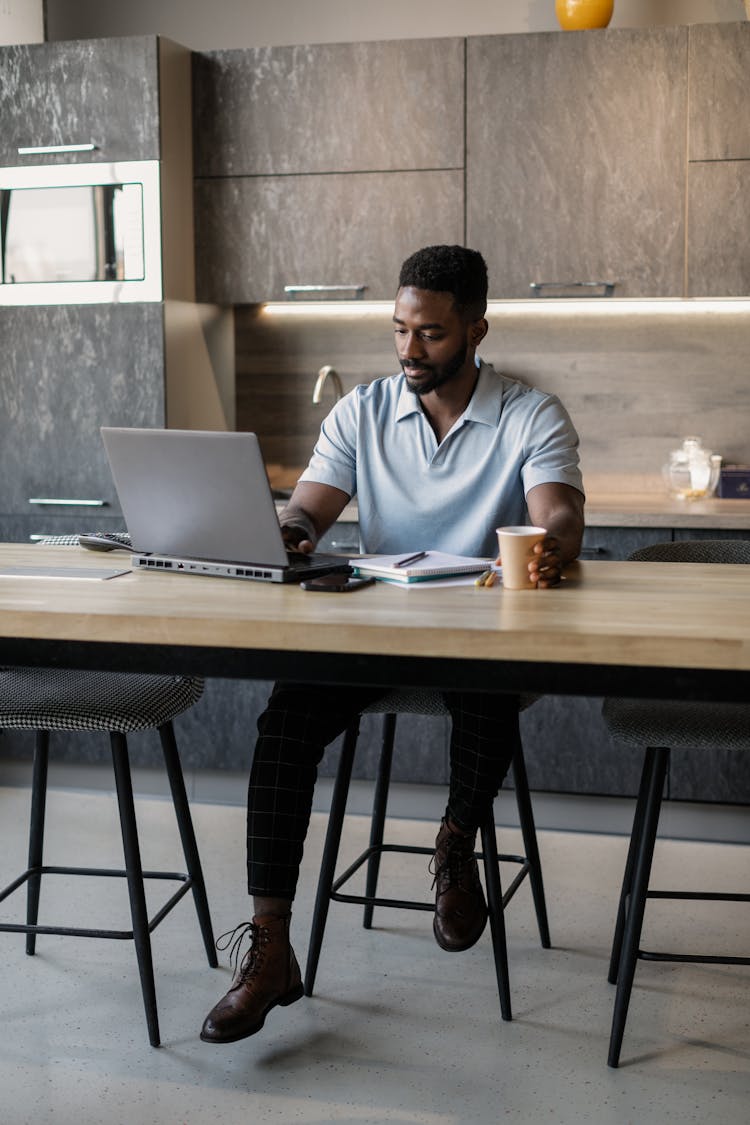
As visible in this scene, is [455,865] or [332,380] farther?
[332,380]

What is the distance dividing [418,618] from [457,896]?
0.76 meters

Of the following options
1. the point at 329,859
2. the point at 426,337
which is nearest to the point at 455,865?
the point at 329,859

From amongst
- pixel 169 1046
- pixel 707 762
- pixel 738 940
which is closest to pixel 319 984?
pixel 169 1046

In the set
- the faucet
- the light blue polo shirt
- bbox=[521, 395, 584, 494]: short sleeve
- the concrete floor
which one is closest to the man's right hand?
the light blue polo shirt

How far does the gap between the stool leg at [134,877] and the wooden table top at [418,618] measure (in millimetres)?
346

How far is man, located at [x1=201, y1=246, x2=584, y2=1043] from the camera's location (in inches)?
84.6

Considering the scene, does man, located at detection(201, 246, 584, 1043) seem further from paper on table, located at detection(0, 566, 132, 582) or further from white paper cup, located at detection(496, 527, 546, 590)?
paper on table, located at detection(0, 566, 132, 582)

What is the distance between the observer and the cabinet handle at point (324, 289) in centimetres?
377

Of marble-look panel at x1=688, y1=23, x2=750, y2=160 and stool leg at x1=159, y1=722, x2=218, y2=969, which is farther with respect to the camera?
marble-look panel at x1=688, y1=23, x2=750, y2=160

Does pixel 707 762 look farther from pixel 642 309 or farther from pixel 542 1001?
pixel 642 309

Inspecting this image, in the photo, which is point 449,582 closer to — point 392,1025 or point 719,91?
point 392,1025

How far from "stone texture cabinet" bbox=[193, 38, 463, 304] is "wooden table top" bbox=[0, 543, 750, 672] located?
1.89 meters

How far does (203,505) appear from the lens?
6.92 feet

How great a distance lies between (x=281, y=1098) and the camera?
2117 millimetres
